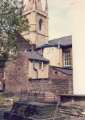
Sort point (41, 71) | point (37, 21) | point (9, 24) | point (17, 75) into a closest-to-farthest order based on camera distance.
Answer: point (9, 24) → point (17, 75) → point (41, 71) → point (37, 21)

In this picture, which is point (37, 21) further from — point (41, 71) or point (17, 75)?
point (17, 75)

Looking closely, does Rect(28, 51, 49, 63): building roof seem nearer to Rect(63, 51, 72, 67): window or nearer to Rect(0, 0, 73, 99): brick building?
Rect(0, 0, 73, 99): brick building

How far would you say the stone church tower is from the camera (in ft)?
243

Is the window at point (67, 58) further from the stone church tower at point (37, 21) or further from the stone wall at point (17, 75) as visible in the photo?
the stone church tower at point (37, 21)

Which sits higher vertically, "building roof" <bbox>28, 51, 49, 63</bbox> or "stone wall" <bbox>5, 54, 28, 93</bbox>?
"building roof" <bbox>28, 51, 49, 63</bbox>

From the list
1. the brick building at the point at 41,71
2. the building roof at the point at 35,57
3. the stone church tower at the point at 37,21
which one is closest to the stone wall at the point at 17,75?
the brick building at the point at 41,71

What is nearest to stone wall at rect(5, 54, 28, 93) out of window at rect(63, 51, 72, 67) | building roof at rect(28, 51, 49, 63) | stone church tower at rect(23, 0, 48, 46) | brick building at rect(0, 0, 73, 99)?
brick building at rect(0, 0, 73, 99)

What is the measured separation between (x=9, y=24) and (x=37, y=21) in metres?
58.7

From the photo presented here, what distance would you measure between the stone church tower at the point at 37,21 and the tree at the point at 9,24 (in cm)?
5382

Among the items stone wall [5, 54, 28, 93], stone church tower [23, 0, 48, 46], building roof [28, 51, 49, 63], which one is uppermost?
stone church tower [23, 0, 48, 46]

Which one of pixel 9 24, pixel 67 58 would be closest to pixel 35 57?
pixel 67 58

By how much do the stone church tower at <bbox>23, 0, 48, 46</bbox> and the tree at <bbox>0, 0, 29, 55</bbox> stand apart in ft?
177

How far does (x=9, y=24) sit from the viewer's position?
1792cm

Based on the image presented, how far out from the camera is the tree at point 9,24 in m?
17.6
